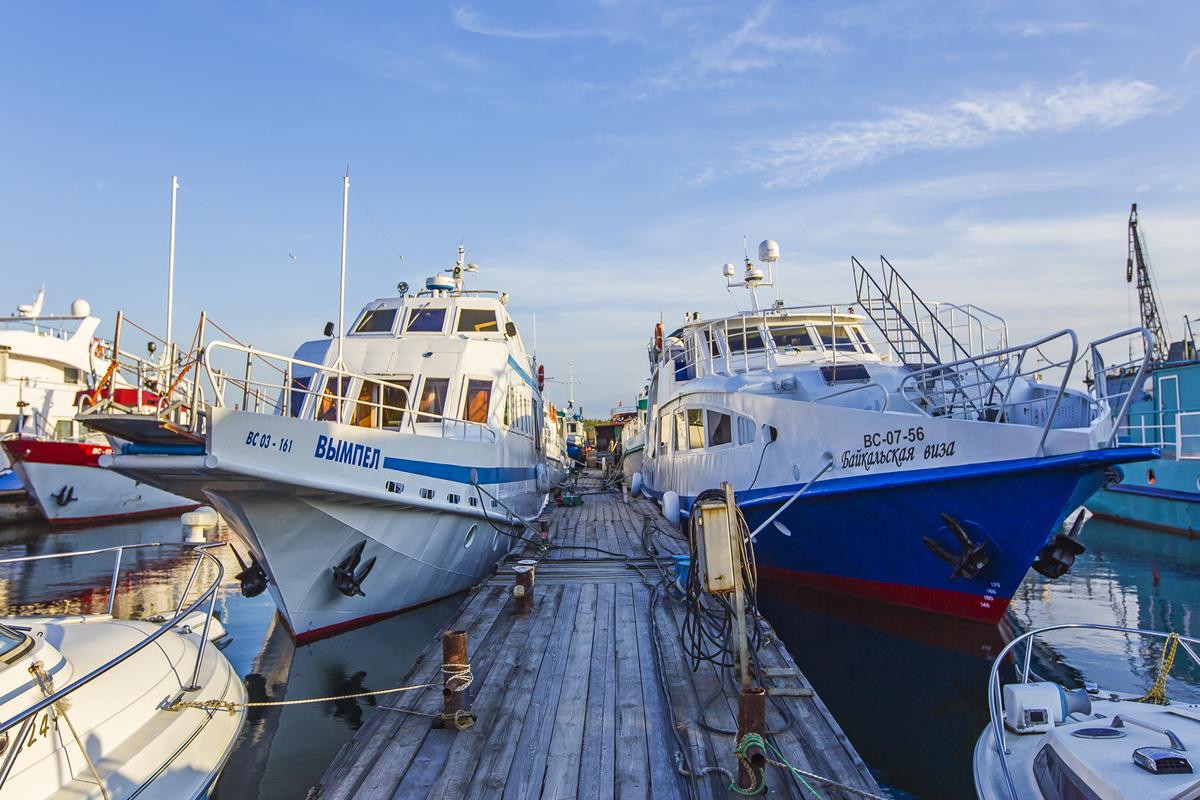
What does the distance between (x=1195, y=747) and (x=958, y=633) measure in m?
4.82

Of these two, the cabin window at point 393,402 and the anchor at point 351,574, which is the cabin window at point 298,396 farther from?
the anchor at point 351,574

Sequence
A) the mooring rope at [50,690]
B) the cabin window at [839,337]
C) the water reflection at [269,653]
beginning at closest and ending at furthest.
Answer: the mooring rope at [50,690], the water reflection at [269,653], the cabin window at [839,337]

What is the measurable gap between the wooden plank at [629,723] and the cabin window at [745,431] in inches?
161

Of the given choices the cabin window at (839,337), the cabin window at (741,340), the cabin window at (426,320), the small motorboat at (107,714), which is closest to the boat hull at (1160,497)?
the cabin window at (839,337)

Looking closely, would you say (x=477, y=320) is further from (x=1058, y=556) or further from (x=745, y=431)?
(x=1058, y=556)

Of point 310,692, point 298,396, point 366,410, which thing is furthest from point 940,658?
point 298,396

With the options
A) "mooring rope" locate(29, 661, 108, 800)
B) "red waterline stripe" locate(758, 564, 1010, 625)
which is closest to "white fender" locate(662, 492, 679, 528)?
"red waterline stripe" locate(758, 564, 1010, 625)

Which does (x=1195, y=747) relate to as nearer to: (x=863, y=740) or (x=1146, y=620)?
(x=863, y=740)

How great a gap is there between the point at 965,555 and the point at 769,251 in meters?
8.73

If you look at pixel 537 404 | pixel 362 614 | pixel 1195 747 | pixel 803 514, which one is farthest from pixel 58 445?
pixel 1195 747

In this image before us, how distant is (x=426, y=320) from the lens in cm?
1112

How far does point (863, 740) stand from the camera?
6.04m

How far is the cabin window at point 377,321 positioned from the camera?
1095 cm

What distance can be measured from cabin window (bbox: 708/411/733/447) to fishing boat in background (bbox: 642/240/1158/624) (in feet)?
0.12
